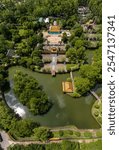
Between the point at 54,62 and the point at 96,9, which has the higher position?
the point at 96,9

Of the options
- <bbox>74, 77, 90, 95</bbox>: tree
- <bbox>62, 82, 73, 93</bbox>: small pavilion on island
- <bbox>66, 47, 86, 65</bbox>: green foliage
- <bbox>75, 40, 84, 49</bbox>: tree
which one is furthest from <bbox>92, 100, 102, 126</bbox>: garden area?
<bbox>75, 40, 84, 49</bbox>: tree

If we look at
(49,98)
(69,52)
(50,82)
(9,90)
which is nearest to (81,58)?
(69,52)

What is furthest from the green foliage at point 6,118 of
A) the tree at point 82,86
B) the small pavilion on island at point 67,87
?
the tree at point 82,86

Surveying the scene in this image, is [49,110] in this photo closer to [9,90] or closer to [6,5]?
[9,90]

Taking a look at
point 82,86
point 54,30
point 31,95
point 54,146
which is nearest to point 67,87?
point 82,86

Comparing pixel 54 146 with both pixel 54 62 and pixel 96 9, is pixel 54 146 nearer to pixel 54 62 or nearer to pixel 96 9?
pixel 54 62

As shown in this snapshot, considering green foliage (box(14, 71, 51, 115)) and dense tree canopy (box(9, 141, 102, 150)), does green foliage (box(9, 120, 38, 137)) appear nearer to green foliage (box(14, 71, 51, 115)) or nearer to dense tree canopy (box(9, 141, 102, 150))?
dense tree canopy (box(9, 141, 102, 150))
